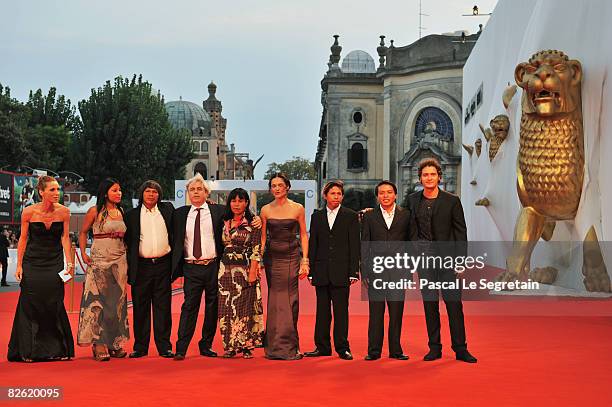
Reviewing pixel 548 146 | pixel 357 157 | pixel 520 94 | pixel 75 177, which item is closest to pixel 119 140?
pixel 75 177

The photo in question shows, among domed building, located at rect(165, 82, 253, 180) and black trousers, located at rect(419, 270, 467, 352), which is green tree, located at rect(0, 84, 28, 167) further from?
domed building, located at rect(165, 82, 253, 180)

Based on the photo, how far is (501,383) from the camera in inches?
303

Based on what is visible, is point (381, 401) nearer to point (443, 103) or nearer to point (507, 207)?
point (507, 207)

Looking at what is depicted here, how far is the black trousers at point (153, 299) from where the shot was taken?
30.3ft

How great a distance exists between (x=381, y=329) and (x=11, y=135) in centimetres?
4412

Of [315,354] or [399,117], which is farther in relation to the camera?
[399,117]

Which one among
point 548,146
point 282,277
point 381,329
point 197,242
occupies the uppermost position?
point 548,146

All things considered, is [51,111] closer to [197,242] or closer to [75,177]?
[75,177]

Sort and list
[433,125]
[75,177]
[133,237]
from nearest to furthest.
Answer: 1. [133,237]
2. [75,177]
3. [433,125]

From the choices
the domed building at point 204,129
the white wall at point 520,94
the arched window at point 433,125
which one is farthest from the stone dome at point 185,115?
the white wall at point 520,94

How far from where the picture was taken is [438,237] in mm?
8914

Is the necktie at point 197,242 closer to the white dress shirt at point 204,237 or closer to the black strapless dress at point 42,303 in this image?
the white dress shirt at point 204,237

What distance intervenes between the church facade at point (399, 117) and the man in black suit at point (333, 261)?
54295 millimetres

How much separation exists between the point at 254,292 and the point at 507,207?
48.1 feet
